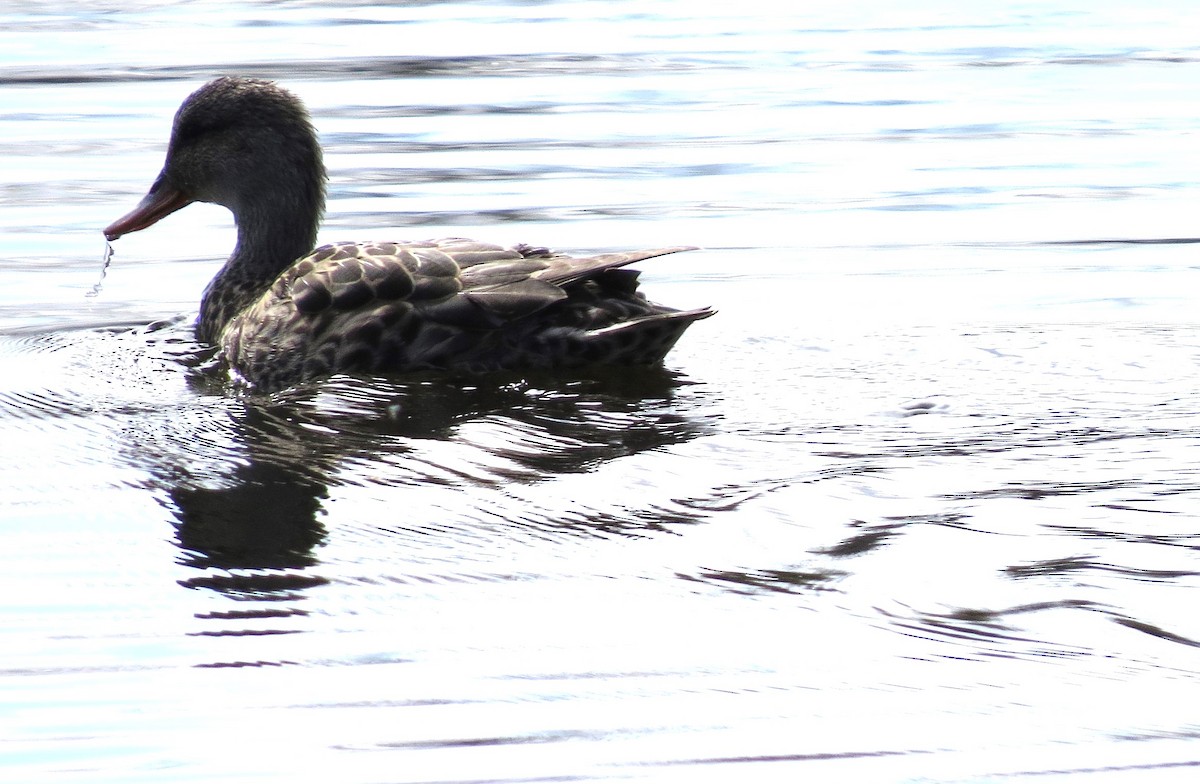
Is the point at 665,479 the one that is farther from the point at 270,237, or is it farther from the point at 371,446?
the point at 270,237

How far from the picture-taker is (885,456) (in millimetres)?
5547

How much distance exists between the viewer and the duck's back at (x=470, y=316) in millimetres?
6434

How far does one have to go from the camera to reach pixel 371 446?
231 inches

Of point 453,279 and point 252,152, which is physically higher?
point 252,152

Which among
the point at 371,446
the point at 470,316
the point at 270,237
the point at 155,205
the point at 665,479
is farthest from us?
the point at 155,205

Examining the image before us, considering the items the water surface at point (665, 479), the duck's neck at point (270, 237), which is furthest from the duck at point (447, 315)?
the duck's neck at point (270, 237)

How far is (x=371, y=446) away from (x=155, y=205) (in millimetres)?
2515

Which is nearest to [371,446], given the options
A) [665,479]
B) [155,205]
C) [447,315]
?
[447,315]

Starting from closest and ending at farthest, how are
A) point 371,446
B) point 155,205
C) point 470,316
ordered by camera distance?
point 371,446 → point 470,316 → point 155,205

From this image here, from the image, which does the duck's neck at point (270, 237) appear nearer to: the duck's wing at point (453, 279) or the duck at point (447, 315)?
the duck at point (447, 315)

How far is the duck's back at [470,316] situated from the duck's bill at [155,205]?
1527 mm

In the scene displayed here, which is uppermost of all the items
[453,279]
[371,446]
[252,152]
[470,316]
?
[252,152]

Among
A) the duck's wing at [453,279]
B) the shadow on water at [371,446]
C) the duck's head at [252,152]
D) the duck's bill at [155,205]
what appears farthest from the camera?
the duck's bill at [155,205]

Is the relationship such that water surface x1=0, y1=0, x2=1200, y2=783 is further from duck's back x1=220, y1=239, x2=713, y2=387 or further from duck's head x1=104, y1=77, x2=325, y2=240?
duck's head x1=104, y1=77, x2=325, y2=240
